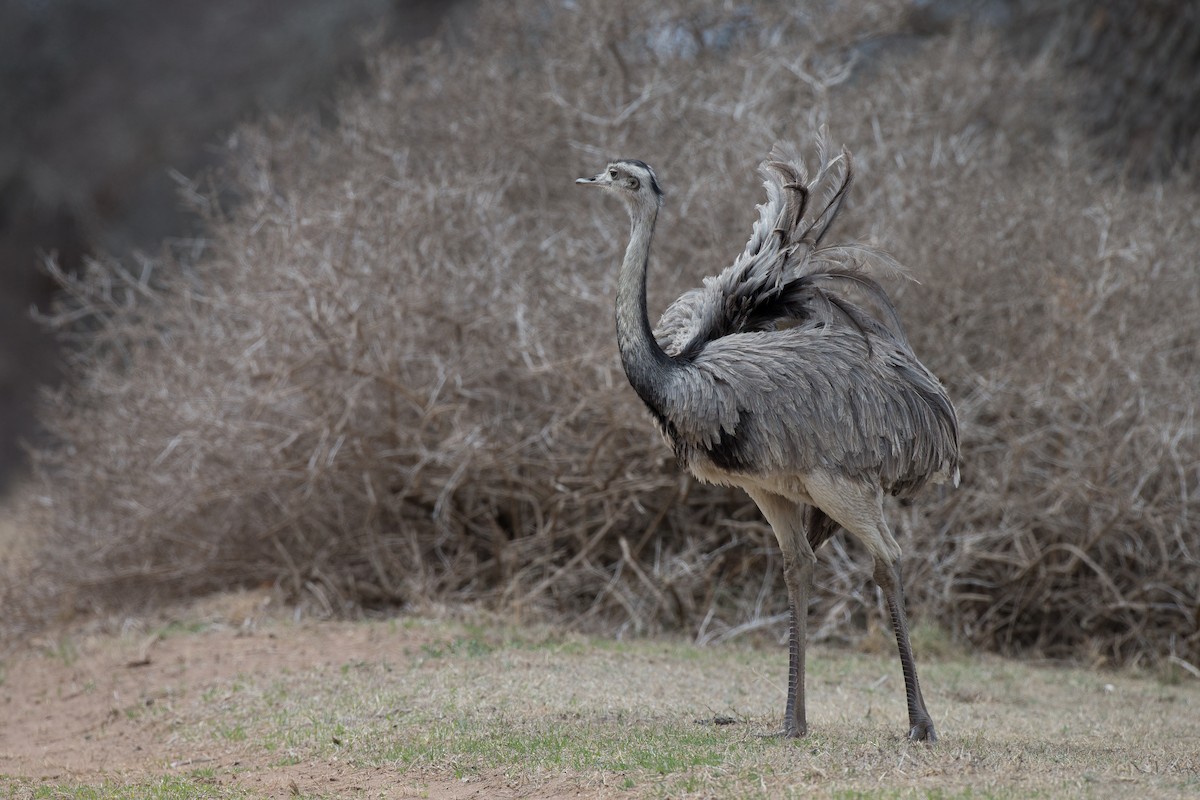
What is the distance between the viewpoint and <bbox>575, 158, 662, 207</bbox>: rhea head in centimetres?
556

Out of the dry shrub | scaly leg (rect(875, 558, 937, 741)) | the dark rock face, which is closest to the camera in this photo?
scaly leg (rect(875, 558, 937, 741))

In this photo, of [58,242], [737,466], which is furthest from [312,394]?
[58,242]

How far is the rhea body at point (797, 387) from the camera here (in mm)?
5285

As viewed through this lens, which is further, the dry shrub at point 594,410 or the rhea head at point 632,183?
the dry shrub at point 594,410

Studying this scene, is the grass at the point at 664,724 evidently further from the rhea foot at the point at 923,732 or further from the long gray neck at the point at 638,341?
the long gray neck at the point at 638,341

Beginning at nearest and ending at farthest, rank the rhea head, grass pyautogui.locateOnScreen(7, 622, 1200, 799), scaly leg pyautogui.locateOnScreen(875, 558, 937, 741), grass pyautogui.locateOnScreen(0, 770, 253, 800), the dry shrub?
grass pyautogui.locateOnScreen(7, 622, 1200, 799) → grass pyautogui.locateOnScreen(0, 770, 253, 800) → scaly leg pyautogui.locateOnScreen(875, 558, 937, 741) → the rhea head → the dry shrub

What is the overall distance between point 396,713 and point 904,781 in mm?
2515

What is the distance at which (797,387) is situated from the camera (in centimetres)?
533

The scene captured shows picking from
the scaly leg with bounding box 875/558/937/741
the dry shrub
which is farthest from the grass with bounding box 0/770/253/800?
the dry shrub

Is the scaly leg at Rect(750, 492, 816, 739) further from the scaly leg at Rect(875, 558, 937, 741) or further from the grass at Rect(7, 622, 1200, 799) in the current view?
the scaly leg at Rect(875, 558, 937, 741)

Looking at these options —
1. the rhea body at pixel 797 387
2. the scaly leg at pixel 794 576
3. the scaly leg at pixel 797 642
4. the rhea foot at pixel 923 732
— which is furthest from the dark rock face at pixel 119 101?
the rhea foot at pixel 923 732

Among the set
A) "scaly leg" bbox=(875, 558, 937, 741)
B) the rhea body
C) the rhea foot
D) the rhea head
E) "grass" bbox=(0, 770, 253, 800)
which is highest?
the rhea head

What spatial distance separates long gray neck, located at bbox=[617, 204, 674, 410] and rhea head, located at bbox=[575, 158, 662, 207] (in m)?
0.28

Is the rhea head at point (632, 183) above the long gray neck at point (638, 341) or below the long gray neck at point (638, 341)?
above
